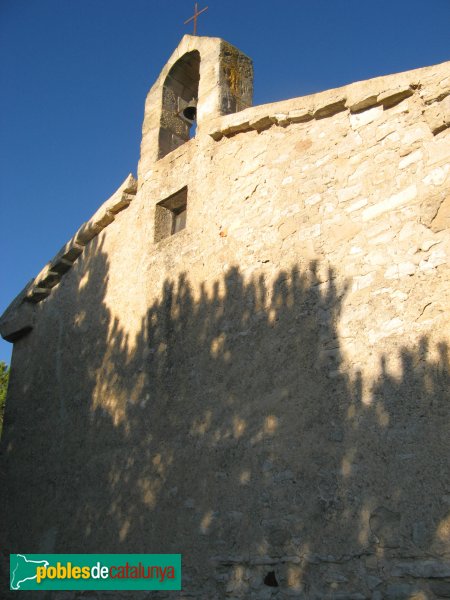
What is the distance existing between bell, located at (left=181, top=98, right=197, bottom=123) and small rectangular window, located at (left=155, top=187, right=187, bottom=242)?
1.57 metres

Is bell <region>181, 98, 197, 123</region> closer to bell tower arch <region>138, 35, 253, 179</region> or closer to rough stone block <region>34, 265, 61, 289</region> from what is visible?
bell tower arch <region>138, 35, 253, 179</region>

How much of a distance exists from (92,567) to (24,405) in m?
2.58

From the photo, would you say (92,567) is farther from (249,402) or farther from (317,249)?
(317,249)

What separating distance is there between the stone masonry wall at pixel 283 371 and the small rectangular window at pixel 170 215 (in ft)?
0.32

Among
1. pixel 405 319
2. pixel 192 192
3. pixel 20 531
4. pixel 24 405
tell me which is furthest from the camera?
pixel 24 405

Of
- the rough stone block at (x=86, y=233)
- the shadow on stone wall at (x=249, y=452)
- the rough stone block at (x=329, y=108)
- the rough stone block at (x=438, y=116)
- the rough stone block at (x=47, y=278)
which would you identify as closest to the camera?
the shadow on stone wall at (x=249, y=452)

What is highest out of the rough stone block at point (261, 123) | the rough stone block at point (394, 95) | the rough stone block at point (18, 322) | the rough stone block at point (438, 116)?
the rough stone block at point (261, 123)

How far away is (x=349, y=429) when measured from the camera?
3.52 metres

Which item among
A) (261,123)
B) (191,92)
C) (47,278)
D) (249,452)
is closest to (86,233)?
(47,278)

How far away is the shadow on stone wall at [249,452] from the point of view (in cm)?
319

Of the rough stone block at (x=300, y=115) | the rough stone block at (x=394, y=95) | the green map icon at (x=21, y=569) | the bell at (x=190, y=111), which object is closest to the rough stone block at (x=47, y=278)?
the bell at (x=190, y=111)

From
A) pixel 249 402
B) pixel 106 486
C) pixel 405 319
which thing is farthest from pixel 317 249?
pixel 106 486

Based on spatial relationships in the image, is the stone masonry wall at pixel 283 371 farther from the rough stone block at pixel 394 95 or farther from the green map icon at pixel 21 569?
the green map icon at pixel 21 569

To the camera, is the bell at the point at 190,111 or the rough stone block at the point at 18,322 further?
the rough stone block at the point at 18,322
